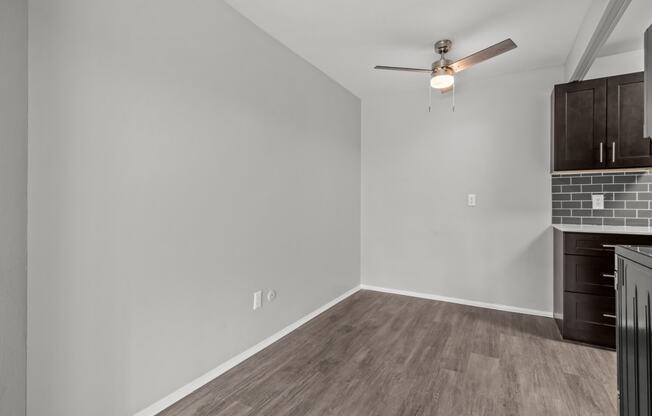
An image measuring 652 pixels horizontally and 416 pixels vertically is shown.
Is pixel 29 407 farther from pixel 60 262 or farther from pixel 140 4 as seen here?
pixel 140 4

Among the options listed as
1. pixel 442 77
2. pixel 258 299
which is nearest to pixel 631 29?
pixel 442 77

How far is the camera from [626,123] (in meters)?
2.55

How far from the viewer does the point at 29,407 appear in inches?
50.0

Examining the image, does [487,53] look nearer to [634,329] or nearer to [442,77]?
[442,77]

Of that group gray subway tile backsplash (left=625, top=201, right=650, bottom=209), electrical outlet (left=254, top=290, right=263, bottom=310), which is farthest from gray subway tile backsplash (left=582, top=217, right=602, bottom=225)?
electrical outlet (left=254, top=290, right=263, bottom=310)

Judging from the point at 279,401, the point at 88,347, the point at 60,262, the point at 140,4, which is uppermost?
the point at 140,4

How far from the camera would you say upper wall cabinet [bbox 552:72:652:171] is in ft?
8.27

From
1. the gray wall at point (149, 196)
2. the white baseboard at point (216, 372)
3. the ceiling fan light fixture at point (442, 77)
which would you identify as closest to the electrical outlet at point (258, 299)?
the gray wall at point (149, 196)

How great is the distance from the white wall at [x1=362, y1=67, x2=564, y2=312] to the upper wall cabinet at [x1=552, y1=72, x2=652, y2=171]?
1.32 feet

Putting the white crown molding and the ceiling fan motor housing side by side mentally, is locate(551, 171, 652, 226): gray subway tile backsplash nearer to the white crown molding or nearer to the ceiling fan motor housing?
the white crown molding

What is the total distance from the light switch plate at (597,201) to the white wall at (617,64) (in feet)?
3.51

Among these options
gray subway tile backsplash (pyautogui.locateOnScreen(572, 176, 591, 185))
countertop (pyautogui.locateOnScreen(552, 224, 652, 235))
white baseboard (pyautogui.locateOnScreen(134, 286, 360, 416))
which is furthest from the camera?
gray subway tile backsplash (pyautogui.locateOnScreen(572, 176, 591, 185))

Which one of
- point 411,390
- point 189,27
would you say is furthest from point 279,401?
point 189,27

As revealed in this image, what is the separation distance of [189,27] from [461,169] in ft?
9.74
